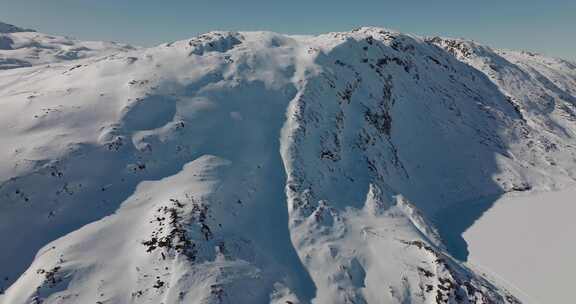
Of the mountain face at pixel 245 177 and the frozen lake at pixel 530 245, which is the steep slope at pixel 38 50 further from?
the frozen lake at pixel 530 245

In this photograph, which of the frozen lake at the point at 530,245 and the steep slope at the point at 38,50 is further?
the steep slope at the point at 38,50

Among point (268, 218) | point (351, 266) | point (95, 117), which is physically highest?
point (95, 117)

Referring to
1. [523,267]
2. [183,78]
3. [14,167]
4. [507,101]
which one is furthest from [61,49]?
[523,267]

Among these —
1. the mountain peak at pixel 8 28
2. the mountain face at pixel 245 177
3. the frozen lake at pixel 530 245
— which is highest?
the mountain peak at pixel 8 28

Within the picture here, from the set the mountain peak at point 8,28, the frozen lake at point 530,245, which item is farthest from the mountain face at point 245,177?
the mountain peak at point 8,28

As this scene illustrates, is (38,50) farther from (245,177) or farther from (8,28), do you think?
(245,177)

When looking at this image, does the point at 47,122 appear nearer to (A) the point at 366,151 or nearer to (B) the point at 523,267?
(A) the point at 366,151
